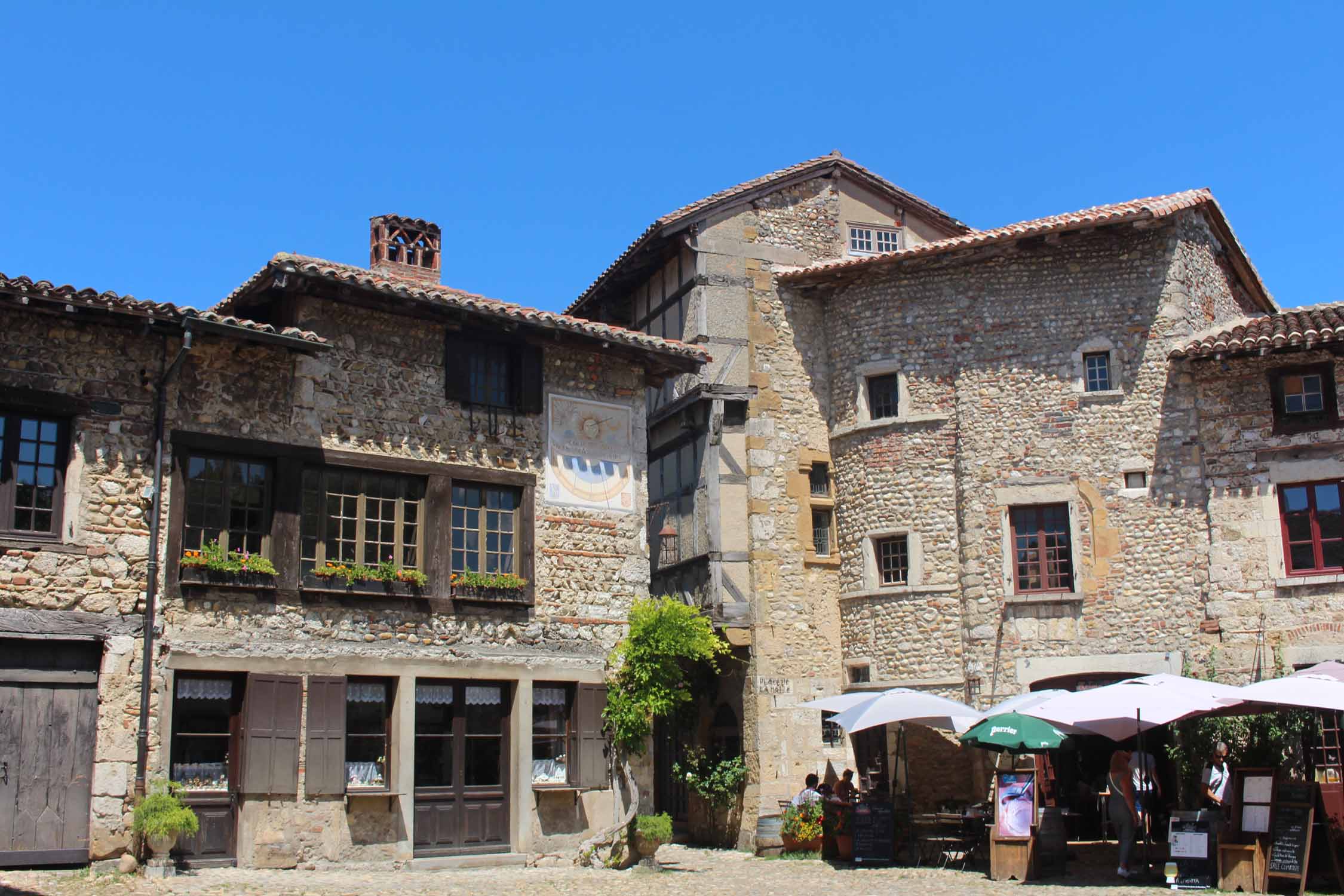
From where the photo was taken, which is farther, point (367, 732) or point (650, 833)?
point (650, 833)

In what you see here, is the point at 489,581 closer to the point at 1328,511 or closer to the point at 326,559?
the point at 326,559

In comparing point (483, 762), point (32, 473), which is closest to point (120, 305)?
point (32, 473)

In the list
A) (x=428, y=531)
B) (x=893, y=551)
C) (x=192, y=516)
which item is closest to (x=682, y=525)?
(x=893, y=551)

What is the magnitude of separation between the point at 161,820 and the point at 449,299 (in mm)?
6579

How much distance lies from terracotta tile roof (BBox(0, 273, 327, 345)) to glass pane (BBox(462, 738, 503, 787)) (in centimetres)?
524

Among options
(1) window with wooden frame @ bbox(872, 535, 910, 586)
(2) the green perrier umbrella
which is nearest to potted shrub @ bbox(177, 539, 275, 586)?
(2) the green perrier umbrella

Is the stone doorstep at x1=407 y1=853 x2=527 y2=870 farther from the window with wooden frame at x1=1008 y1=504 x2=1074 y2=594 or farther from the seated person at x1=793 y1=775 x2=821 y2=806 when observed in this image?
the window with wooden frame at x1=1008 y1=504 x2=1074 y2=594

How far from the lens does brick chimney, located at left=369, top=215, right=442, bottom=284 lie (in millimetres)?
18719

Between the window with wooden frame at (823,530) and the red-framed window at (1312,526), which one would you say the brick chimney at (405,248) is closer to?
the window with wooden frame at (823,530)

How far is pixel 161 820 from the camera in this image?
13.1 metres

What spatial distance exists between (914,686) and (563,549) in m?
6.63

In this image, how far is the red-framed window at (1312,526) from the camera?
18781mm

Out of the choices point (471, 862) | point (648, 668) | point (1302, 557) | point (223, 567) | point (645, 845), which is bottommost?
point (471, 862)

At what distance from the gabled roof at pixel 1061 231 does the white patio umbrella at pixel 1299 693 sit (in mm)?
8391
